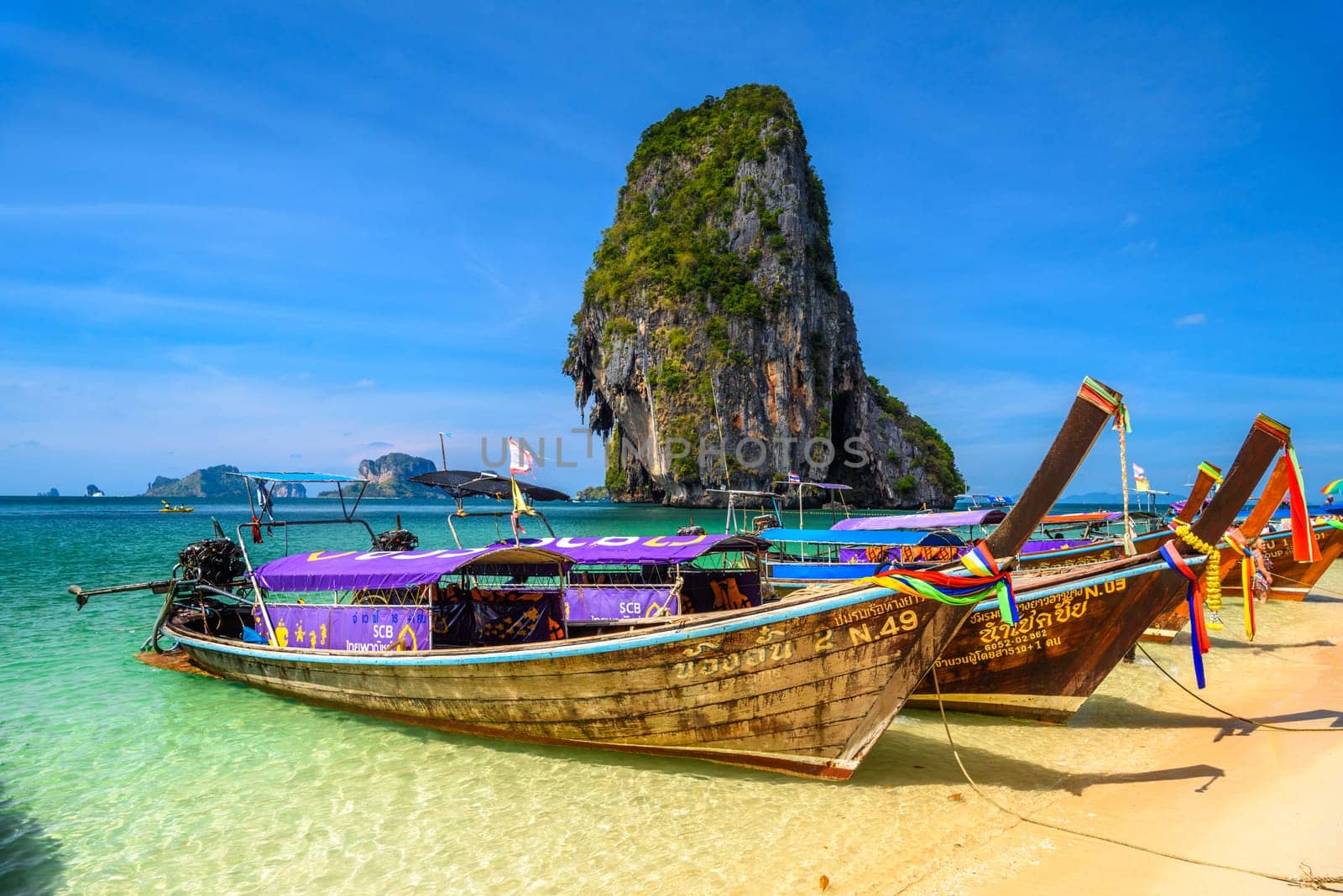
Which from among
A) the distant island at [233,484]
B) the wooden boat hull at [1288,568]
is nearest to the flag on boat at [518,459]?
the wooden boat hull at [1288,568]

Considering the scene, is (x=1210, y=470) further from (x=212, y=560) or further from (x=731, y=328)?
(x=731, y=328)

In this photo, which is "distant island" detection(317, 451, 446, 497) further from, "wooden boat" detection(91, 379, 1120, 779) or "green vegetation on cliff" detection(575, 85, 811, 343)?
"wooden boat" detection(91, 379, 1120, 779)

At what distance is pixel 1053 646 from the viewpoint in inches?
308

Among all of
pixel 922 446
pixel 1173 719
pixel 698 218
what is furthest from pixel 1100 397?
pixel 922 446

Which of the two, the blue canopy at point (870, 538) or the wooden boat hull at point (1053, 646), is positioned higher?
the blue canopy at point (870, 538)

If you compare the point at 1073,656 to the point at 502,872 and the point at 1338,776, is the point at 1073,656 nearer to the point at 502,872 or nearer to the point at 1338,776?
the point at 1338,776

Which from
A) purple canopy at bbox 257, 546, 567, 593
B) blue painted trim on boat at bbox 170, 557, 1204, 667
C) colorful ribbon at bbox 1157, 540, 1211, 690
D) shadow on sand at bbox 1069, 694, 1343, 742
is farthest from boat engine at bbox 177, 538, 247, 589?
colorful ribbon at bbox 1157, 540, 1211, 690

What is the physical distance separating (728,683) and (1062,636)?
3.88 m

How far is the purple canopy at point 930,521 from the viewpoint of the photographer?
14.9 metres

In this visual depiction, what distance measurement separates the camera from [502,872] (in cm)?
542

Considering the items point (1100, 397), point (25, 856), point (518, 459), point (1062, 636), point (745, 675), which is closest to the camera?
point (1100, 397)

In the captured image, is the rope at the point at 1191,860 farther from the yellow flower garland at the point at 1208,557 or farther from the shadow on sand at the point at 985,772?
the yellow flower garland at the point at 1208,557

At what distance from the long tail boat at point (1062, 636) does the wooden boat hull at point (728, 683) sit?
7.08 feet

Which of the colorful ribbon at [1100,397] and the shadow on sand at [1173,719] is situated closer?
the colorful ribbon at [1100,397]
